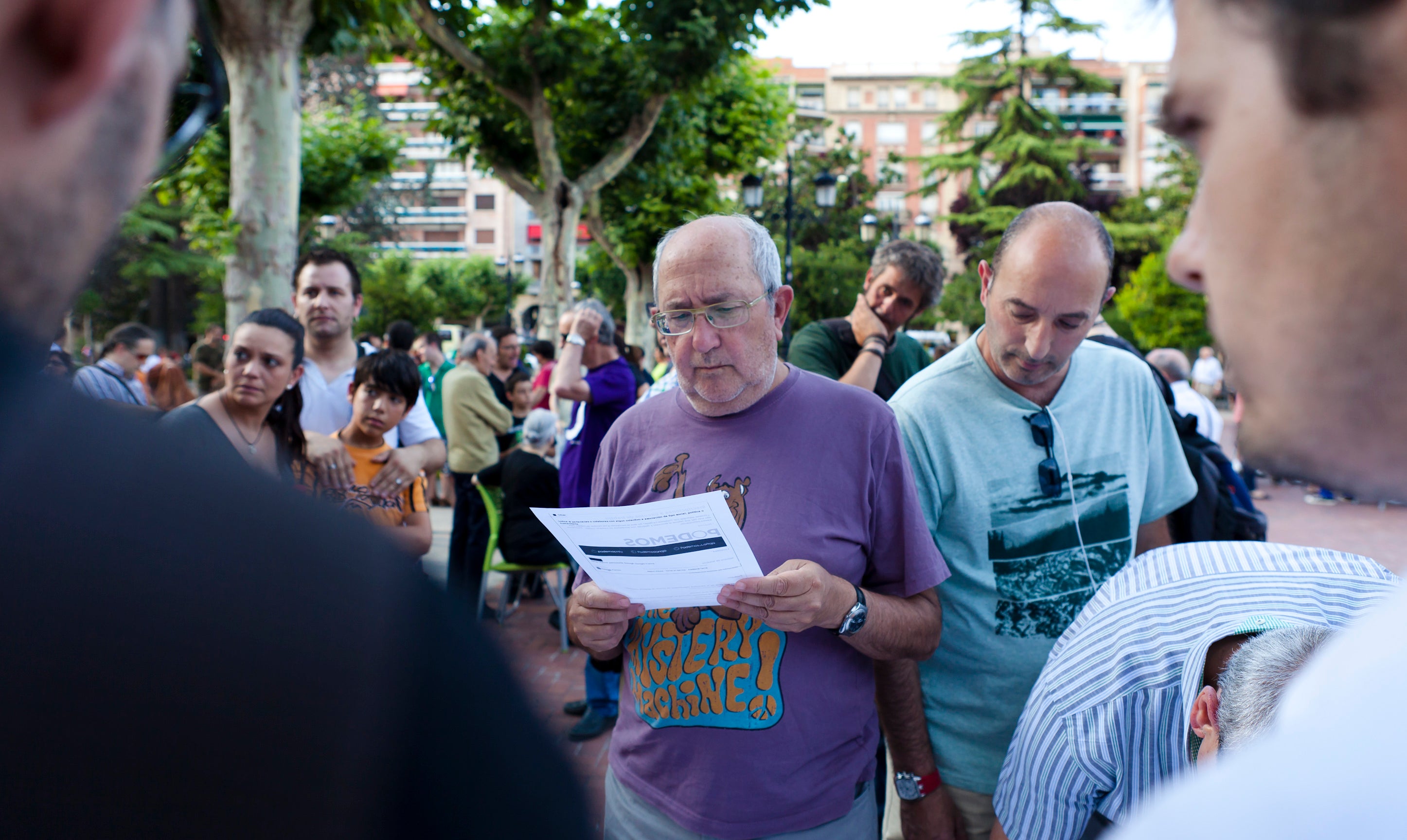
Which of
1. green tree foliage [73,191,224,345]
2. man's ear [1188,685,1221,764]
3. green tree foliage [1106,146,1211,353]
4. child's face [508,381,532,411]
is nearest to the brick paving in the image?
man's ear [1188,685,1221,764]

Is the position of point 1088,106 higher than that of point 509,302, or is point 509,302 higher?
point 1088,106

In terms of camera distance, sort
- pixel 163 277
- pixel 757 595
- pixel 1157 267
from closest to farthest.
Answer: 1. pixel 757 595
2. pixel 1157 267
3. pixel 163 277

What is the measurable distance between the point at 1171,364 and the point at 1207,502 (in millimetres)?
4474

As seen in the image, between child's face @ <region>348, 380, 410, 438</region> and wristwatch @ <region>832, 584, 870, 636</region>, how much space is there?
268 cm

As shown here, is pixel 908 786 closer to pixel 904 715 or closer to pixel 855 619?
pixel 904 715

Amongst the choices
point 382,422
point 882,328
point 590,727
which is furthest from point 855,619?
point 590,727

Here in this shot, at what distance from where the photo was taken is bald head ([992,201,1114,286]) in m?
2.32

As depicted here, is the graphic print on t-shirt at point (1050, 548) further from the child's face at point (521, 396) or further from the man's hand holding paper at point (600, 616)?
the child's face at point (521, 396)

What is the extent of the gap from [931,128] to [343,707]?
72991 millimetres

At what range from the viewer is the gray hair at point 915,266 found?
403cm

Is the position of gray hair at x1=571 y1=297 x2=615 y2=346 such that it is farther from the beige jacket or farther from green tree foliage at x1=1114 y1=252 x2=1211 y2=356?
green tree foliage at x1=1114 y1=252 x2=1211 y2=356

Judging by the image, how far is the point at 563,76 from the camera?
39.8 ft

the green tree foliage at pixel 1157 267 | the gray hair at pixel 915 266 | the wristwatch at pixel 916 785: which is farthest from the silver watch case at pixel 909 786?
the green tree foliage at pixel 1157 267

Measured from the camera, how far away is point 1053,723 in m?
1.79
